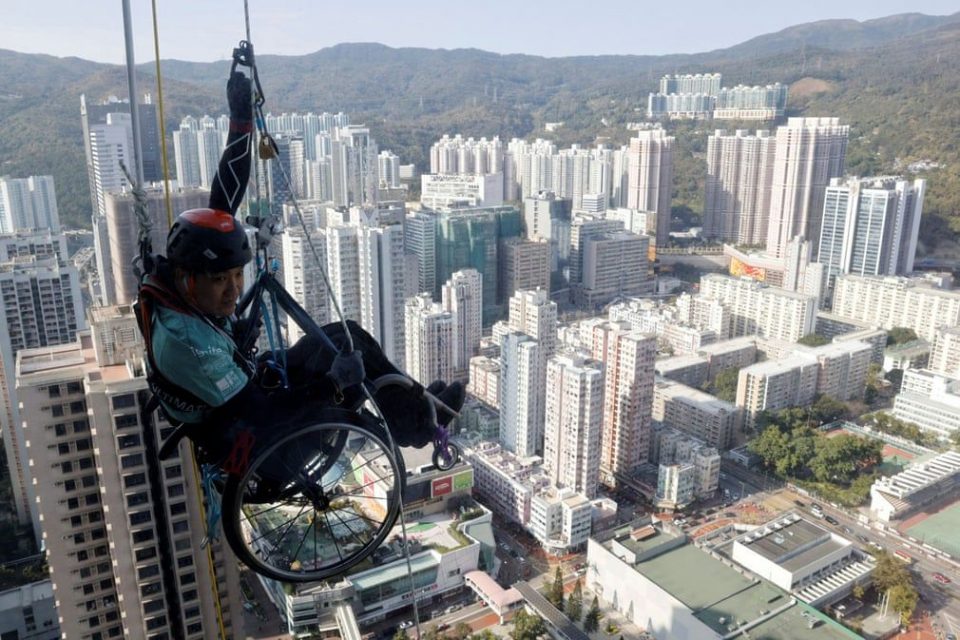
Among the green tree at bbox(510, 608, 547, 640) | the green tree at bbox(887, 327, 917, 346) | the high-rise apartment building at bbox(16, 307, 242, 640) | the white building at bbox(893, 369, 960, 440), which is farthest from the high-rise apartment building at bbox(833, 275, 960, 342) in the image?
the high-rise apartment building at bbox(16, 307, 242, 640)

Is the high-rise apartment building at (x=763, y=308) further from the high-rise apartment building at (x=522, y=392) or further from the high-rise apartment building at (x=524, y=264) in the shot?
the high-rise apartment building at (x=522, y=392)

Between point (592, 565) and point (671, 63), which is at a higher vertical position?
point (671, 63)

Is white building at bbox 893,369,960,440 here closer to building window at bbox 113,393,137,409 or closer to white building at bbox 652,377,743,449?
white building at bbox 652,377,743,449

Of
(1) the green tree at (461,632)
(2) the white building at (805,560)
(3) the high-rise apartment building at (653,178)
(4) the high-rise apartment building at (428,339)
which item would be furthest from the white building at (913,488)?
(3) the high-rise apartment building at (653,178)

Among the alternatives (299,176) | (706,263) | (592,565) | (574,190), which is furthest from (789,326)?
(299,176)

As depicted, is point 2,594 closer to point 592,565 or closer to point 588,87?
point 592,565

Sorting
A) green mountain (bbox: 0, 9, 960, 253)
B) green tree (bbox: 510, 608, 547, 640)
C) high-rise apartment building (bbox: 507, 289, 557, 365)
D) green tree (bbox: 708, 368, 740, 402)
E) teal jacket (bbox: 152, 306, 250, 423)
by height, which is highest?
green mountain (bbox: 0, 9, 960, 253)
